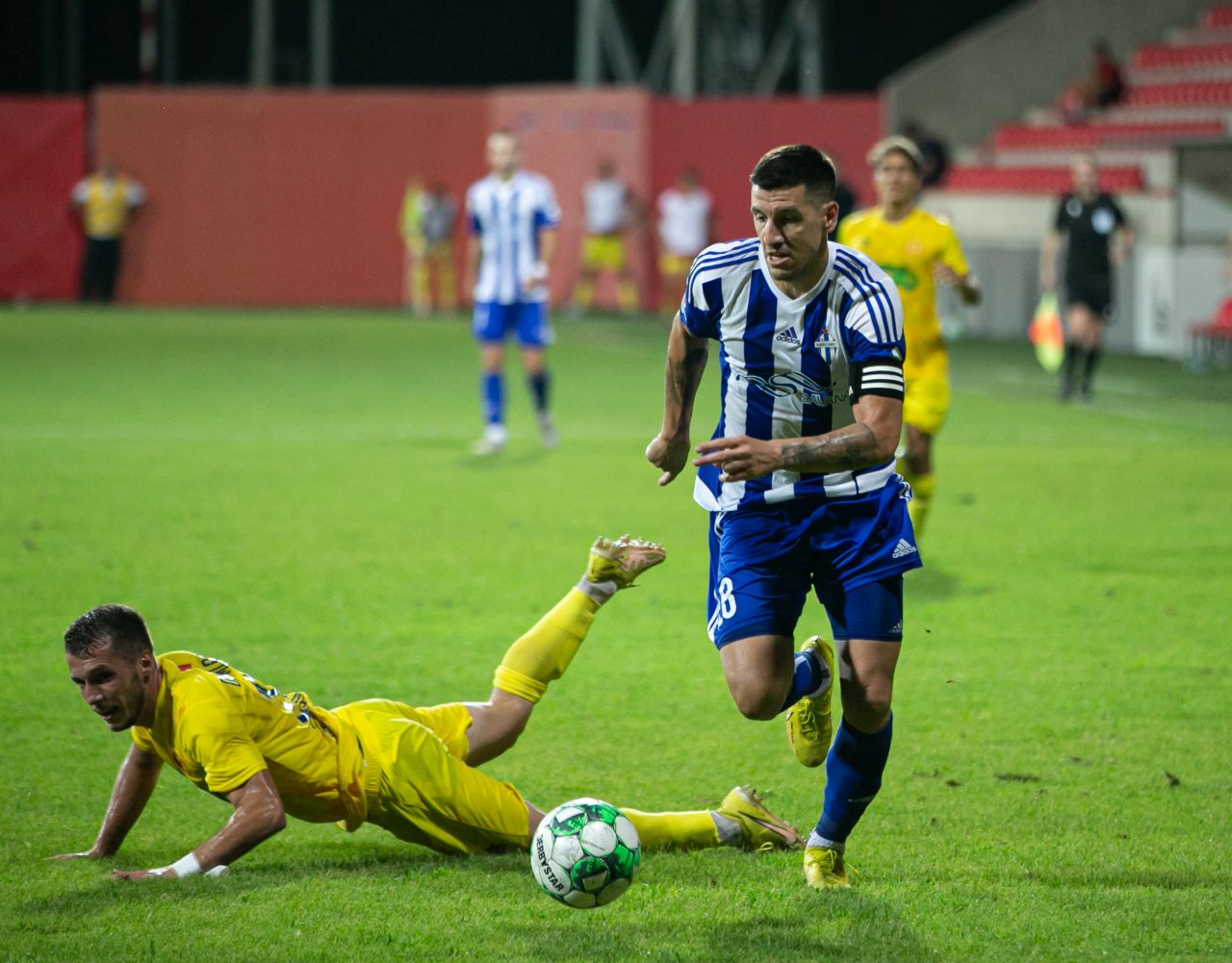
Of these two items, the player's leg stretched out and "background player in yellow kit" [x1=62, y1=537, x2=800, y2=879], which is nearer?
"background player in yellow kit" [x1=62, y1=537, x2=800, y2=879]

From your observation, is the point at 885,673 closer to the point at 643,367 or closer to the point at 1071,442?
the point at 1071,442

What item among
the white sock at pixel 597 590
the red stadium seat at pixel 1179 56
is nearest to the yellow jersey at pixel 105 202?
the red stadium seat at pixel 1179 56

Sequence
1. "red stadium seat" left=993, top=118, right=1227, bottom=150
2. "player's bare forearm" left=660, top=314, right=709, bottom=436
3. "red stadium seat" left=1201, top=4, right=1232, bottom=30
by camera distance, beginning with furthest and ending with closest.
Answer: "red stadium seat" left=1201, top=4, right=1232, bottom=30 → "red stadium seat" left=993, top=118, right=1227, bottom=150 → "player's bare forearm" left=660, top=314, right=709, bottom=436

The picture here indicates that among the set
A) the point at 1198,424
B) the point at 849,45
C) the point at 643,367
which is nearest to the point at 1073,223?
the point at 1198,424

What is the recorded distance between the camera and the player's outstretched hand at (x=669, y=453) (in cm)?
511

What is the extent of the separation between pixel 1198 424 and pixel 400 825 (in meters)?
12.2

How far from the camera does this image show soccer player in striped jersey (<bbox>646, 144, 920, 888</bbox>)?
4.62 metres

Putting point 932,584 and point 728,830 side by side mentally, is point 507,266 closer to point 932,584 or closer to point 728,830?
point 932,584

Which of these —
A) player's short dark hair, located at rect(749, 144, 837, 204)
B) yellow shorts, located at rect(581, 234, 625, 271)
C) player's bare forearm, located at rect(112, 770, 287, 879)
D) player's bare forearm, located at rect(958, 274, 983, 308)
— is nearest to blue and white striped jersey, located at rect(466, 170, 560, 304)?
player's bare forearm, located at rect(958, 274, 983, 308)

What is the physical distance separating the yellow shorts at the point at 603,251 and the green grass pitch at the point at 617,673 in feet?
44.7

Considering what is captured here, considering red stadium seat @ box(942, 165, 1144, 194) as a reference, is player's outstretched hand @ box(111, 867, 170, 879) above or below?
below

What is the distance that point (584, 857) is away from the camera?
450 centimetres

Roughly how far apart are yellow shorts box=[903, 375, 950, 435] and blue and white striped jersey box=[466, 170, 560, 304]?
5497mm

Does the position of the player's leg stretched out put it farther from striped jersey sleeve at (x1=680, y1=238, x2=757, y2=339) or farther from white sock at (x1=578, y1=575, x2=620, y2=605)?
striped jersey sleeve at (x1=680, y1=238, x2=757, y2=339)
